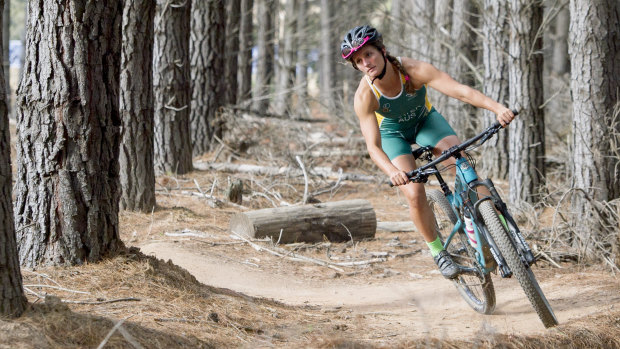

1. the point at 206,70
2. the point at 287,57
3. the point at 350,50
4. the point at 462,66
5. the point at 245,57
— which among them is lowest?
the point at 350,50

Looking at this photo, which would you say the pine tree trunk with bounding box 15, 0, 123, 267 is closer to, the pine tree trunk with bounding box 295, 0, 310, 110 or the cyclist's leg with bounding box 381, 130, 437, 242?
the cyclist's leg with bounding box 381, 130, 437, 242

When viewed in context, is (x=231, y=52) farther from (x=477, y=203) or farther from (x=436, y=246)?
(x=477, y=203)

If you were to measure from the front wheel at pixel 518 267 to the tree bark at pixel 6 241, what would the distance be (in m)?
3.13

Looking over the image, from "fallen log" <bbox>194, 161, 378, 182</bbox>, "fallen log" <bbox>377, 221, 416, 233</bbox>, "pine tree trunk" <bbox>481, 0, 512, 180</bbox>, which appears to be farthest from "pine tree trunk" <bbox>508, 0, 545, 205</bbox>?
"fallen log" <bbox>194, 161, 378, 182</bbox>

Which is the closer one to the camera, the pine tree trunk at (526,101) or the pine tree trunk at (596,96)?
the pine tree trunk at (596,96)

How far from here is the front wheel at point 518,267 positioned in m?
4.85

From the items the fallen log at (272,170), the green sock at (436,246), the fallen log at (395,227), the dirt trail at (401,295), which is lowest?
the dirt trail at (401,295)

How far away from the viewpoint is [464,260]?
5.91m

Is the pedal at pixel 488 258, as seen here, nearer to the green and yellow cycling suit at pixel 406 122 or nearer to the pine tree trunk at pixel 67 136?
the green and yellow cycling suit at pixel 406 122

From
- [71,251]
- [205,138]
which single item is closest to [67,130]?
[71,251]

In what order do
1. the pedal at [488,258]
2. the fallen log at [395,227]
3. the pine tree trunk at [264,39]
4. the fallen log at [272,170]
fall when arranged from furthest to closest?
the pine tree trunk at [264,39] → the fallen log at [272,170] → the fallen log at [395,227] → the pedal at [488,258]

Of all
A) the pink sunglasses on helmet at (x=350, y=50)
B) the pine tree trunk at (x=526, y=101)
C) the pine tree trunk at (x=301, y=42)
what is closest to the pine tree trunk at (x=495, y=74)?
the pine tree trunk at (x=526, y=101)

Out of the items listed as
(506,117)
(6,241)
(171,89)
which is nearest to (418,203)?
(506,117)

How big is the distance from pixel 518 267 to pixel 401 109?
5.54 ft
